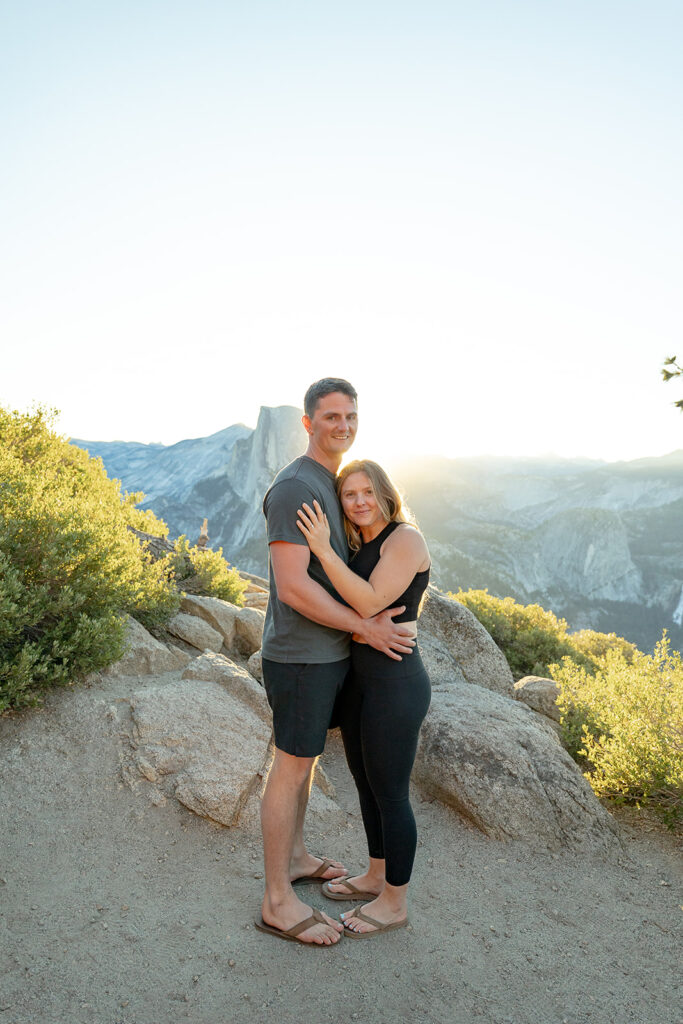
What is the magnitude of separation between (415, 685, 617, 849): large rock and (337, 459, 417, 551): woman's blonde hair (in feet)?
8.73

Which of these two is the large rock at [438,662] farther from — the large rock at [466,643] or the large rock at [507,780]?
the large rock at [507,780]

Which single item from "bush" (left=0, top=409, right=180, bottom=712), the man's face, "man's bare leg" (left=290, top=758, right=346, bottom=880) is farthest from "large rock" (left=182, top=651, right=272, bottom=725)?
the man's face

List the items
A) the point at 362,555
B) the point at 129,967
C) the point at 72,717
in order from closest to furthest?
the point at 129,967, the point at 362,555, the point at 72,717

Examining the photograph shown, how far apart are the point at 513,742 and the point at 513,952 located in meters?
1.89

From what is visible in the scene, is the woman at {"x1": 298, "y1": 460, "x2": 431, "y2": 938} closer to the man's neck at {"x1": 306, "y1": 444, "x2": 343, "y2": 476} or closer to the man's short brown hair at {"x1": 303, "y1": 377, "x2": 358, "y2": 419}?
the man's neck at {"x1": 306, "y1": 444, "x2": 343, "y2": 476}

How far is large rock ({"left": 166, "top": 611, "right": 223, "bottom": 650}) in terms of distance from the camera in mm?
→ 7207

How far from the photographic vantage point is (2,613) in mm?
4391

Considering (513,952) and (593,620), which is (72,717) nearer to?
(513,952)

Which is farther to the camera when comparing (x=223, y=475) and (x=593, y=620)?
(x=223, y=475)

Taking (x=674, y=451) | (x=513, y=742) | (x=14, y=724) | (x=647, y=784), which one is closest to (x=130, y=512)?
(x=14, y=724)

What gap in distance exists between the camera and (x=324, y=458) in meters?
3.54

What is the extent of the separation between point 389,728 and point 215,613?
16.6 ft

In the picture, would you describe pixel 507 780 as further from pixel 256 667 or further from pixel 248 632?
pixel 248 632

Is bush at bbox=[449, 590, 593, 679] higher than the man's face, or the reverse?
the man's face
